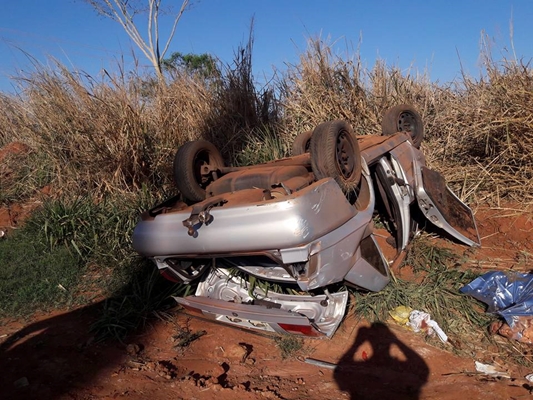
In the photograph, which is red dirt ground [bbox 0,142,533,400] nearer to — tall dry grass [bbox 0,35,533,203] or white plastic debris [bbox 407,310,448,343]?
white plastic debris [bbox 407,310,448,343]

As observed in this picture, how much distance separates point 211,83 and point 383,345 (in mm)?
5028

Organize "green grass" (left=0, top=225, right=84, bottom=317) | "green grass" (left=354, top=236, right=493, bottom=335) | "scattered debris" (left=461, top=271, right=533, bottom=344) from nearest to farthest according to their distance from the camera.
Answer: "scattered debris" (left=461, top=271, right=533, bottom=344) → "green grass" (left=354, top=236, right=493, bottom=335) → "green grass" (left=0, top=225, right=84, bottom=317)

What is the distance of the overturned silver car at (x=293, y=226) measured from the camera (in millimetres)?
2674

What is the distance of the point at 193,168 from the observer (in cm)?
366

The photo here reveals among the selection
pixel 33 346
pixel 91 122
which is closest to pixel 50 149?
pixel 91 122

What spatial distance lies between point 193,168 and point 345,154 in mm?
1203

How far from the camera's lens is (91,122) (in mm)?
5918

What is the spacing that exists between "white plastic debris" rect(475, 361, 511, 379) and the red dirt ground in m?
0.04

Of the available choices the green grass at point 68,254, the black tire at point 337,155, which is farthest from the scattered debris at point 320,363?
the green grass at point 68,254

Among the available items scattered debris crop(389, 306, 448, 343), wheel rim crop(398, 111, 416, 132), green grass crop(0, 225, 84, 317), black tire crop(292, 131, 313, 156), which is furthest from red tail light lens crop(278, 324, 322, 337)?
wheel rim crop(398, 111, 416, 132)

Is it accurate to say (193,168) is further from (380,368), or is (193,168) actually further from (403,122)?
(403,122)

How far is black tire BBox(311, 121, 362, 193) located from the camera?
3.04 meters

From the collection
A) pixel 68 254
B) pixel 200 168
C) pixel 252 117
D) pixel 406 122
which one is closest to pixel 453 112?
pixel 406 122

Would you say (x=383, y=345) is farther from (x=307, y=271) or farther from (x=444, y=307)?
(x=307, y=271)
